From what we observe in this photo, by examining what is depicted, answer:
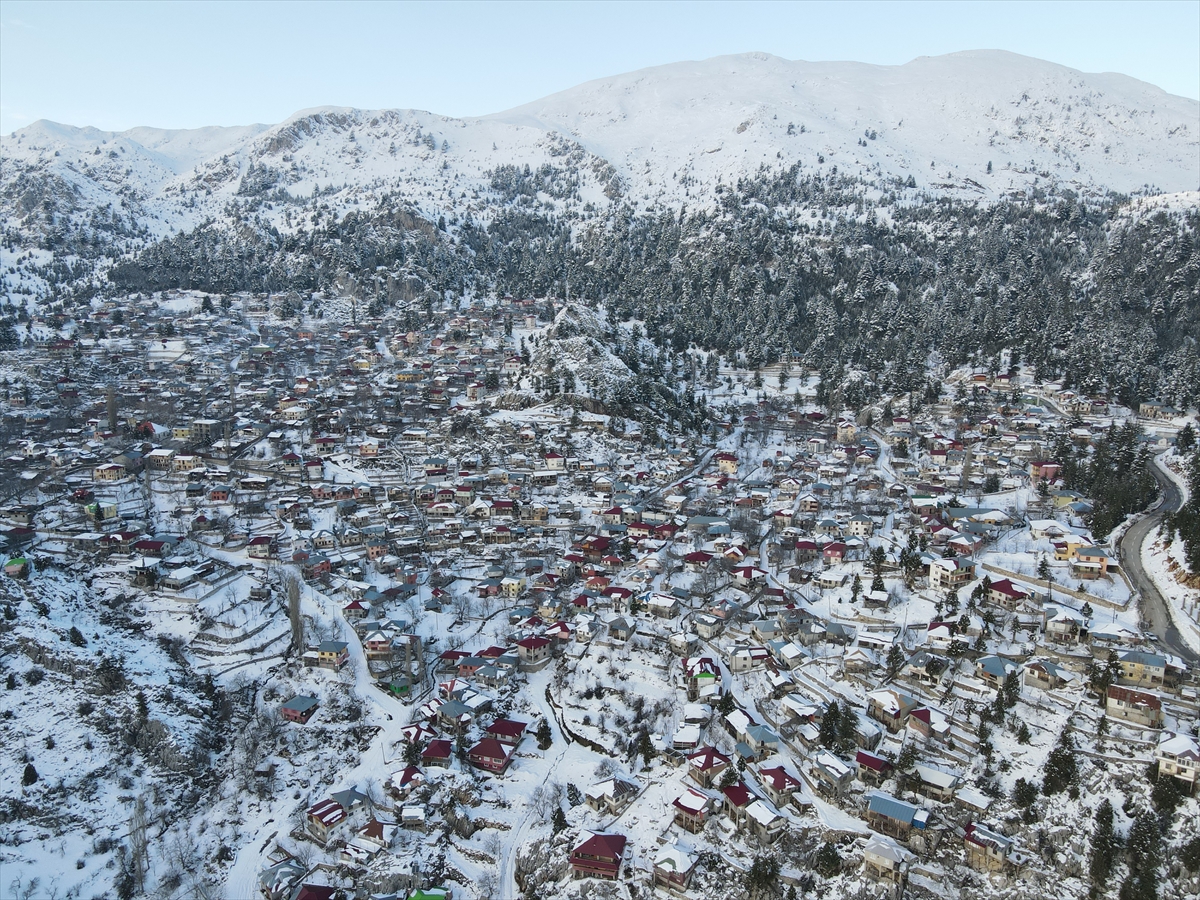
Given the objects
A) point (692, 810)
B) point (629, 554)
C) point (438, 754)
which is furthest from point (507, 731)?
point (629, 554)

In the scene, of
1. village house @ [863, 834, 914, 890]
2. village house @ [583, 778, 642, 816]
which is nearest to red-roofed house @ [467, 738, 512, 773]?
village house @ [583, 778, 642, 816]

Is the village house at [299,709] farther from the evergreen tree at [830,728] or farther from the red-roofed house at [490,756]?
the evergreen tree at [830,728]

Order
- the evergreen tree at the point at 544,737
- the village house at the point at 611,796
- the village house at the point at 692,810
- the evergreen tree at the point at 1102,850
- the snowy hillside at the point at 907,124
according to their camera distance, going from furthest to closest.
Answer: the snowy hillside at the point at 907,124, the evergreen tree at the point at 544,737, the village house at the point at 611,796, the village house at the point at 692,810, the evergreen tree at the point at 1102,850

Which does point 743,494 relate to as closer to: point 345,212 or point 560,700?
point 560,700

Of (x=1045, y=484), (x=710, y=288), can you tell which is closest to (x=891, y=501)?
(x=1045, y=484)

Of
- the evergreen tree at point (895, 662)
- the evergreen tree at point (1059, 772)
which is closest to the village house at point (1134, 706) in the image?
the evergreen tree at point (1059, 772)

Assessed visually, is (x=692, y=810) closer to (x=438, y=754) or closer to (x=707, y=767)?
(x=707, y=767)

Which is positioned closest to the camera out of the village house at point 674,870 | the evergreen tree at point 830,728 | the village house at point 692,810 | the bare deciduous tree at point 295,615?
the village house at point 674,870
